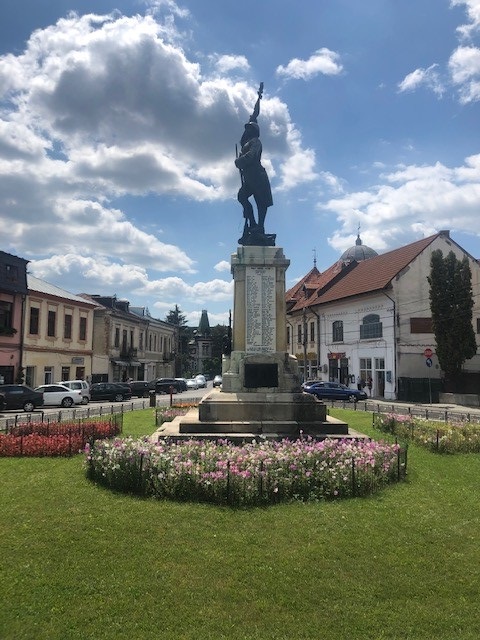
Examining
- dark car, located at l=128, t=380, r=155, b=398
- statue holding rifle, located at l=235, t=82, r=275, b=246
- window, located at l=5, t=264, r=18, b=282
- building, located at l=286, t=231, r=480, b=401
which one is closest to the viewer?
statue holding rifle, located at l=235, t=82, r=275, b=246

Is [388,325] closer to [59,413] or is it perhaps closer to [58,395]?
[58,395]

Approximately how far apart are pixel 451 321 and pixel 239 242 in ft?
78.4

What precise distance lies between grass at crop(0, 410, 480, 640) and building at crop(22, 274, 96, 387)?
30316 millimetres

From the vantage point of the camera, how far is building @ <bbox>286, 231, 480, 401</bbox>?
3619 cm

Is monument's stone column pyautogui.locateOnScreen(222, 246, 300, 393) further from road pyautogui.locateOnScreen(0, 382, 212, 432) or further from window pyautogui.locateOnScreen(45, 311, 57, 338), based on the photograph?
window pyautogui.locateOnScreen(45, 311, 57, 338)

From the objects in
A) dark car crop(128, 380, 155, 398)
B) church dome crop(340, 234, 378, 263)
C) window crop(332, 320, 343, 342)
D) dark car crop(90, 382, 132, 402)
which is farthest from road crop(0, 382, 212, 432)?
church dome crop(340, 234, 378, 263)

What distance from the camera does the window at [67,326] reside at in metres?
39.8

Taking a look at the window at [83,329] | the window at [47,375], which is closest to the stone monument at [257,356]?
the window at [47,375]

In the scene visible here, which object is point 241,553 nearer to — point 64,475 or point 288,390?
point 64,475

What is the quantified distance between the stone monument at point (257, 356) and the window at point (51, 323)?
26.9m

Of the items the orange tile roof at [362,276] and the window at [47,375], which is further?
the orange tile roof at [362,276]

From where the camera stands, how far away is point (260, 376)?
12867mm

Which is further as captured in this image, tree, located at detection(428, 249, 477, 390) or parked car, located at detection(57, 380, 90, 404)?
tree, located at detection(428, 249, 477, 390)

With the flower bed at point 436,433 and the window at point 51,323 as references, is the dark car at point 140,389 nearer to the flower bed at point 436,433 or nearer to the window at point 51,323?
the window at point 51,323
